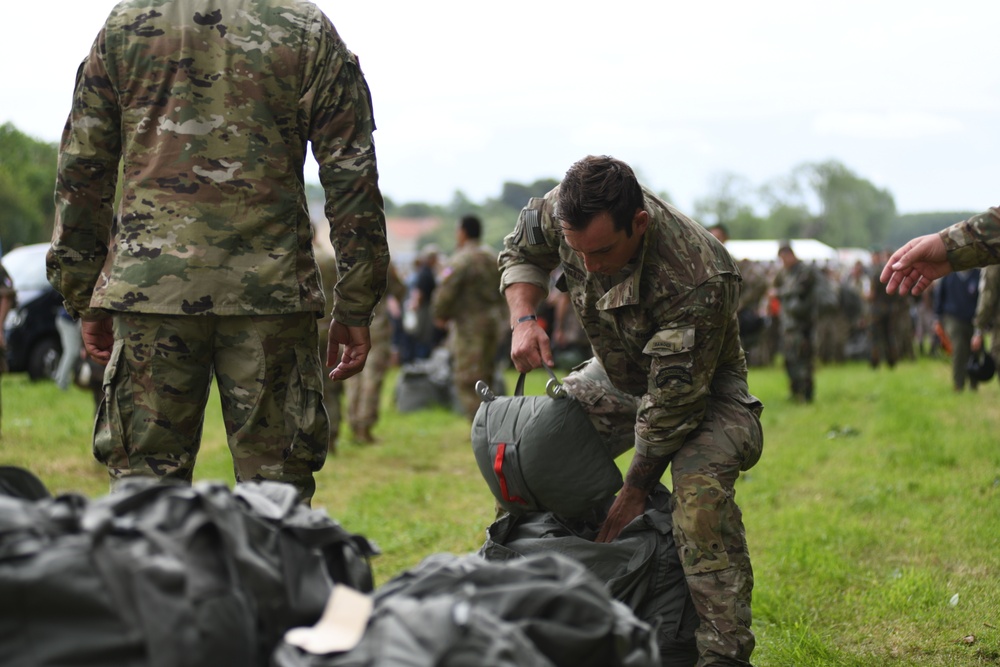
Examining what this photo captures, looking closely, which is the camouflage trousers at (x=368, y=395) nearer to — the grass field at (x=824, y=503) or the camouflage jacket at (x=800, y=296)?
the grass field at (x=824, y=503)

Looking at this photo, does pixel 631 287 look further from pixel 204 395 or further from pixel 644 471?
pixel 204 395

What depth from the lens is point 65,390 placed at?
13602 mm

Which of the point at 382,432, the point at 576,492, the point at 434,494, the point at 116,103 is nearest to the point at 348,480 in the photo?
the point at 434,494

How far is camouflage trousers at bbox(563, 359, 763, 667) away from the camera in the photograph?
3.42 meters

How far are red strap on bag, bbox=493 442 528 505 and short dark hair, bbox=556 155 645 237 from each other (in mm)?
891

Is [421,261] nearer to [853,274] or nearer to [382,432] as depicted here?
[382,432]

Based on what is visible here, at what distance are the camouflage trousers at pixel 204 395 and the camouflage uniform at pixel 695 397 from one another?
3.70 feet

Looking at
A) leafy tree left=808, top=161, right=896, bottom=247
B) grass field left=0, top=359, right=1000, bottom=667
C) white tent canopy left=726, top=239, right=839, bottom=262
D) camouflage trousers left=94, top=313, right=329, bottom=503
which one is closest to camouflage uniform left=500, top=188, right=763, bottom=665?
grass field left=0, top=359, right=1000, bottom=667

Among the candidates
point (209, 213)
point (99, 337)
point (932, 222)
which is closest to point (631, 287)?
point (209, 213)

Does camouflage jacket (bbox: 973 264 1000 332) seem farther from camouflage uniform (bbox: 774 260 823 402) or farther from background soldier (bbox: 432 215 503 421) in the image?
background soldier (bbox: 432 215 503 421)

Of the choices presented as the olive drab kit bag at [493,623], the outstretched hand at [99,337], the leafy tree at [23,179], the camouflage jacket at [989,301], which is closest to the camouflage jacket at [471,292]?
the camouflage jacket at [989,301]

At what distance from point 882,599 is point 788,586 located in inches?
17.4

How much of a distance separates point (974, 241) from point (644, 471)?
1445 millimetres

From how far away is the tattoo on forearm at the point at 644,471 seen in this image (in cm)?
358
